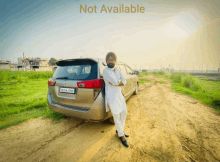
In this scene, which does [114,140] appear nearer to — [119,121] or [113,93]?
[119,121]

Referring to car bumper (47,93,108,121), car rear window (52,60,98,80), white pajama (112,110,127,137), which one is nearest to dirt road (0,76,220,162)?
white pajama (112,110,127,137)

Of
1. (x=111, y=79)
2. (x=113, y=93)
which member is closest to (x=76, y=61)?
(x=111, y=79)

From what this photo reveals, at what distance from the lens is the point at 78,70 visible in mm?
2352

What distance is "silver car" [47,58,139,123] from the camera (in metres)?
2.03

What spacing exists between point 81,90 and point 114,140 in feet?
4.35

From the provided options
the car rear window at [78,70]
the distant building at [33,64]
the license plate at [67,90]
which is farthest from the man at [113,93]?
the distant building at [33,64]

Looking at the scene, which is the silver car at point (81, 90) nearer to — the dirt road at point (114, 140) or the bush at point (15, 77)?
the dirt road at point (114, 140)

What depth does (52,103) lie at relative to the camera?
2.54m

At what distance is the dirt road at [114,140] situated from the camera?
5.58 feet

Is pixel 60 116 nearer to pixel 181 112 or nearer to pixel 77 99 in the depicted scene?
pixel 77 99

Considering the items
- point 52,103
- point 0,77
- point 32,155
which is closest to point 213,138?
point 32,155

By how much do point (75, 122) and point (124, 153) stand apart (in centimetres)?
174

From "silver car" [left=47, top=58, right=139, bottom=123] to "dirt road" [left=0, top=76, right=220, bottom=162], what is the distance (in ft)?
1.78

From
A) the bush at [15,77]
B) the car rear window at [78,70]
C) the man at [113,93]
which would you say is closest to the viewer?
the man at [113,93]
